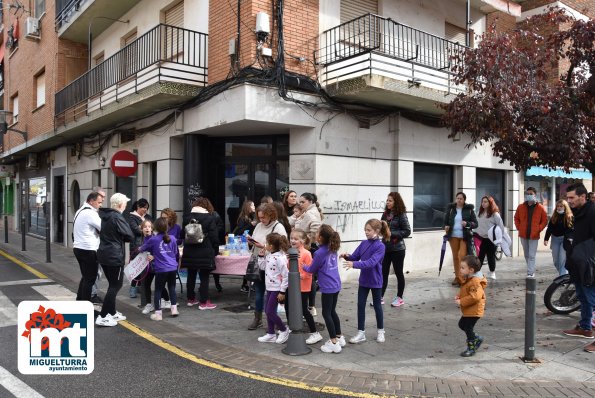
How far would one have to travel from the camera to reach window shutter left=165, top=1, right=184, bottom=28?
10.4 m

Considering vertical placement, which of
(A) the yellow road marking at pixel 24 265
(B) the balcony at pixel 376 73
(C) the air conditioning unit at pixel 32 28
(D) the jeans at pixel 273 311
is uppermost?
(C) the air conditioning unit at pixel 32 28

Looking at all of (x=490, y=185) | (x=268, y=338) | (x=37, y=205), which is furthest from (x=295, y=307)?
(x=37, y=205)

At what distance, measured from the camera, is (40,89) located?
17.2 metres

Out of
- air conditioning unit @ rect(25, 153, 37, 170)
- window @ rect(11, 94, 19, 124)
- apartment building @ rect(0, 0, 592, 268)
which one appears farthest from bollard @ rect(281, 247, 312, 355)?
window @ rect(11, 94, 19, 124)

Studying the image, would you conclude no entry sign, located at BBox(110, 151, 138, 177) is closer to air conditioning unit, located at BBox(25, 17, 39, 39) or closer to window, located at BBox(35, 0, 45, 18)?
air conditioning unit, located at BBox(25, 17, 39, 39)

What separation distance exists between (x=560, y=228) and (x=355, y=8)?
5915 millimetres

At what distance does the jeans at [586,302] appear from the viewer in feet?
17.1

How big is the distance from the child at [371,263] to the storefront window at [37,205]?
16.8 metres

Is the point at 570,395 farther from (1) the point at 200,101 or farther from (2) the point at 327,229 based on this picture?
A: (1) the point at 200,101

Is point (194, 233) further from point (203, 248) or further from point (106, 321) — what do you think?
point (106, 321)

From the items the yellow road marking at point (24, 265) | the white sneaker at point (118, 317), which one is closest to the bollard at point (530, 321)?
the white sneaker at point (118, 317)

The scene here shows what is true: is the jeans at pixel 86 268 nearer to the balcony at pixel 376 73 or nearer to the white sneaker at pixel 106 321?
the white sneaker at pixel 106 321

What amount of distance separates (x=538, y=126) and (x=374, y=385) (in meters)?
4.75

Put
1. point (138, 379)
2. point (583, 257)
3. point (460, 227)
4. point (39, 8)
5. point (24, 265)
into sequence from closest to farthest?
point (138, 379)
point (583, 257)
point (460, 227)
point (24, 265)
point (39, 8)
